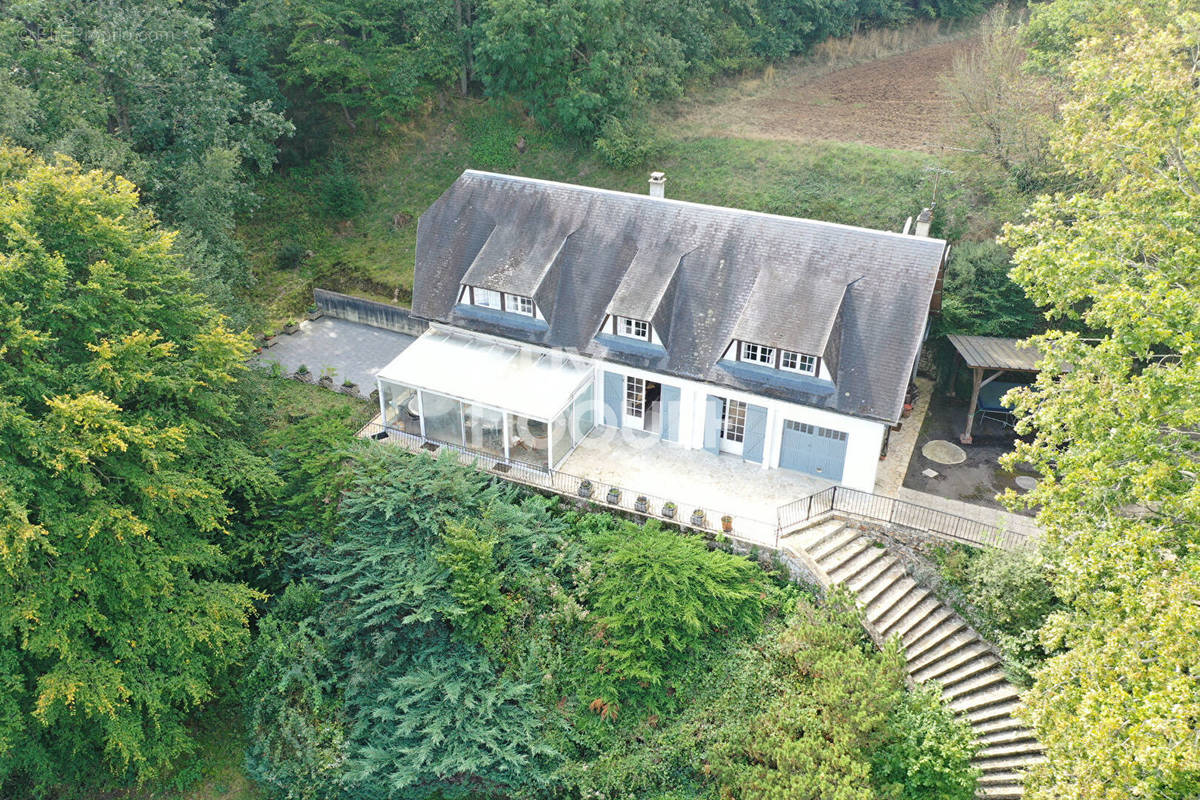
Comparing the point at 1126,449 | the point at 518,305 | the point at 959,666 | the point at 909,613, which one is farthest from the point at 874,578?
the point at 518,305

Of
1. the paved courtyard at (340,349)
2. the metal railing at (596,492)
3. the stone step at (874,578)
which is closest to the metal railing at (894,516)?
the metal railing at (596,492)

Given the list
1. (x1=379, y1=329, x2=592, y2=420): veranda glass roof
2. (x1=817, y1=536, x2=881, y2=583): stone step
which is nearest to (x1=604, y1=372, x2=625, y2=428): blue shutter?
(x1=379, y1=329, x2=592, y2=420): veranda glass roof

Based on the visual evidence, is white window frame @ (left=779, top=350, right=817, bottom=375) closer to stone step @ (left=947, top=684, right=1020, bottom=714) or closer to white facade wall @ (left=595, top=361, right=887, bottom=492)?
white facade wall @ (left=595, top=361, right=887, bottom=492)

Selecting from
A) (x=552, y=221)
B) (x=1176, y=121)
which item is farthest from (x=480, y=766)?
(x=1176, y=121)

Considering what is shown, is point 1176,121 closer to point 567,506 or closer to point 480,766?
point 567,506

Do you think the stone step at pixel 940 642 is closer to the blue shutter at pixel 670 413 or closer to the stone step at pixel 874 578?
the stone step at pixel 874 578

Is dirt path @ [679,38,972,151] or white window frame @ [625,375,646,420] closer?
white window frame @ [625,375,646,420]
